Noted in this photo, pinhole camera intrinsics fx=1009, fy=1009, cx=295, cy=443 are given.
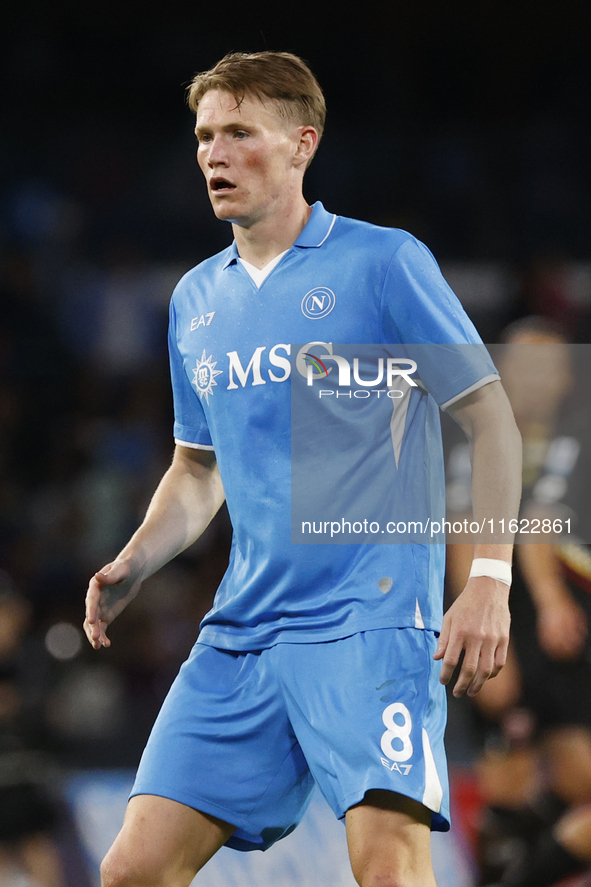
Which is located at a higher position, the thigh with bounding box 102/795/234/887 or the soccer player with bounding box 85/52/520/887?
the soccer player with bounding box 85/52/520/887

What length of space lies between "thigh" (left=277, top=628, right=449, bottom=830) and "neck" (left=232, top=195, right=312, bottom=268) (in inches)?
31.0

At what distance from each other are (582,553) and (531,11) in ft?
10.4

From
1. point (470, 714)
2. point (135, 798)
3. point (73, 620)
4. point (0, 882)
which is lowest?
→ point (0, 882)

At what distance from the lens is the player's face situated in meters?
1.97

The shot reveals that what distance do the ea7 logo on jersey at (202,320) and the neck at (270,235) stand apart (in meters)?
0.14

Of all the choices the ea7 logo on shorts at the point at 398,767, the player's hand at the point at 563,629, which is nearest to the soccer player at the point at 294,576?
the ea7 logo on shorts at the point at 398,767

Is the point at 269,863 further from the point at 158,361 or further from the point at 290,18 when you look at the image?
the point at 290,18

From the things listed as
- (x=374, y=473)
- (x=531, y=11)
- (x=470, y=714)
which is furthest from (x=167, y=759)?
(x=531, y=11)

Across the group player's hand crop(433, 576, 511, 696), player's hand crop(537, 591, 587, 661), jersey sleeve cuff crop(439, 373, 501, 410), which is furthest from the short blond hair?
player's hand crop(537, 591, 587, 661)

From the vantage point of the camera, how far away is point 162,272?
5.09 meters

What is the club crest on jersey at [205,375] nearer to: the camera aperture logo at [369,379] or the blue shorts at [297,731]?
the camera aperture logo at [369,379]

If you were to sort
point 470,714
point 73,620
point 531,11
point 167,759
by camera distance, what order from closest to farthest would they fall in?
point 167,759, point 470,714, point 73,620, point 531,11

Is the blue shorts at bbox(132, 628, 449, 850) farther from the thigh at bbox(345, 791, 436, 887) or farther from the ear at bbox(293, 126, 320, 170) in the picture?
the ear at bbox(293, 126, 320, 170)

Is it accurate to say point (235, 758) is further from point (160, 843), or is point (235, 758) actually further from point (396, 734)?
point (396, 734)
